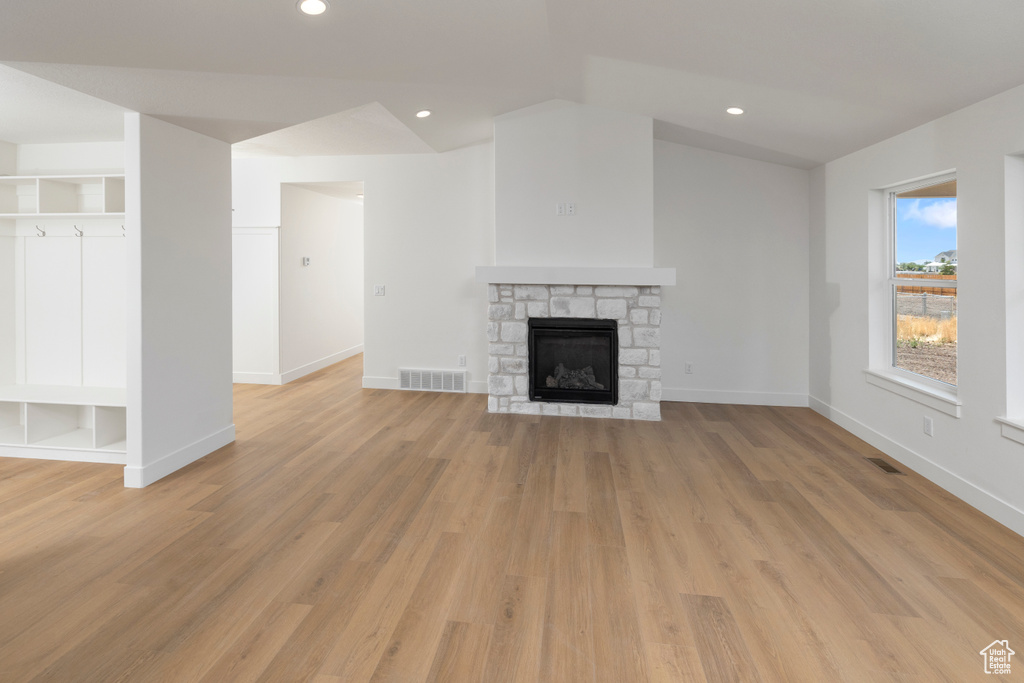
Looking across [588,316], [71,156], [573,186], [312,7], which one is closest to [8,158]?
[71,156]

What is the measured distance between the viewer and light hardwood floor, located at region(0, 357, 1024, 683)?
2.00 m

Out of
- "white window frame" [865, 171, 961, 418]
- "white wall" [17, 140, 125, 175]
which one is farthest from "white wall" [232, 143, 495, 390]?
"white window frame" [865, 171, 961, 418]

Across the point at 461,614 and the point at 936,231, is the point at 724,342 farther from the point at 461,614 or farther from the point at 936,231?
the point at 461,614

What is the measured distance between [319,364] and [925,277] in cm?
668

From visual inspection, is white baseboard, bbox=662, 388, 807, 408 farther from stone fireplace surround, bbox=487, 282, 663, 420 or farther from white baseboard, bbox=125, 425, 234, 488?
white baseboard, bbox=125, 425, 234, 488

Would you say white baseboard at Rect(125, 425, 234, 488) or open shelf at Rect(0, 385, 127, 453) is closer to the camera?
white baseboard at Rect(125, 425, 234, 488)

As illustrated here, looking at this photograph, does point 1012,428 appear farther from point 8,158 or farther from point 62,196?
point 8,158

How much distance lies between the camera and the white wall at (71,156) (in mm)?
4559

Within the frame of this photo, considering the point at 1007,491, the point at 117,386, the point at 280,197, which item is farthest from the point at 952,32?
the point at 280,197

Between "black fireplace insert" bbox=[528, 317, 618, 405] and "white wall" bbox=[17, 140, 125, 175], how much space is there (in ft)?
12.0

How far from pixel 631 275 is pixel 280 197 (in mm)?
4170

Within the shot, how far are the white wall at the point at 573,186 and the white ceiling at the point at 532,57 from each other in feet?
1.91

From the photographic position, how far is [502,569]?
262 centimetres

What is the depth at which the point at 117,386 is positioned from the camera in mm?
4508
